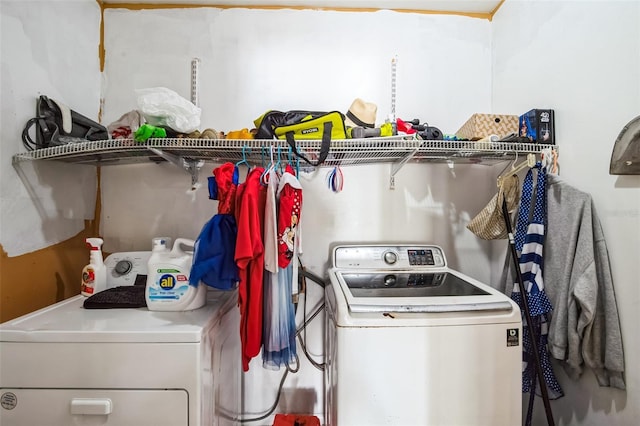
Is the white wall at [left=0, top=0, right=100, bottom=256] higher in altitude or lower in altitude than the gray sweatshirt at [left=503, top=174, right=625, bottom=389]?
higher

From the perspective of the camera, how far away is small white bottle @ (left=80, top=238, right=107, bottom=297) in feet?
4.23

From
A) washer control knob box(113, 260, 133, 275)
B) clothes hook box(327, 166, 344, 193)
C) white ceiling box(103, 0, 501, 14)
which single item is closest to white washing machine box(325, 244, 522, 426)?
clothes hook box(327, 166, 344, 193)

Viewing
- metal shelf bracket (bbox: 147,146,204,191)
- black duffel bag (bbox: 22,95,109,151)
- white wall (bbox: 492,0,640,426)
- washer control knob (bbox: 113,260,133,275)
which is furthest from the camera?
metal shelf bracket (bbox: 147,146,204,191)

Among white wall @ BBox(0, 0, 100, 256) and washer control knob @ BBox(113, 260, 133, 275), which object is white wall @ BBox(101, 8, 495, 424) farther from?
washer control knob @ BBox(113, 260, 133, 275)

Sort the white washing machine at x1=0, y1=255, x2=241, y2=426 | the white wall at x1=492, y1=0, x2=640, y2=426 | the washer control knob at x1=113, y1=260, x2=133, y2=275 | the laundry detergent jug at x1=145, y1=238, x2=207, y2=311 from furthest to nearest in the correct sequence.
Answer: the washer control knob at x1=113, y1=260, x2=133, y2=275
the laundry detergent jug at x1=145, y1=238, x2=207, y2=311
the white wall at x1=492, y1=0, x2=640, y2=426
the white washing machine at x1=0, y1=255, x2=241, y2=426

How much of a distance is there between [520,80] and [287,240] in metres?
1.60

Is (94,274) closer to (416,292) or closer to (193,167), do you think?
(193,167)

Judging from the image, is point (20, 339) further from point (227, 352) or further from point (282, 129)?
point (282, 129)

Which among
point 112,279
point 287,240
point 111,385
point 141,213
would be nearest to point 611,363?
point 287,240

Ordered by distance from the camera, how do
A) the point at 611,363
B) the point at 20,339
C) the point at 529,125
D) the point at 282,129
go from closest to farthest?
1. the point at 20,339
2. the point at 611,363
3. the point at 282,129
4. the point at 529,125

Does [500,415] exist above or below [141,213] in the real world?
below

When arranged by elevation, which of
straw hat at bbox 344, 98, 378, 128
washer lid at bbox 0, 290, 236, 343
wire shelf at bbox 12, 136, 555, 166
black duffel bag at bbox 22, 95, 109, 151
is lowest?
washer lid at bbox 0, 290, 236, 343

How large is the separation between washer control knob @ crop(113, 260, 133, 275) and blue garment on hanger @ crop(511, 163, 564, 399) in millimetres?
1966

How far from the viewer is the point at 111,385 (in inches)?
35.0
